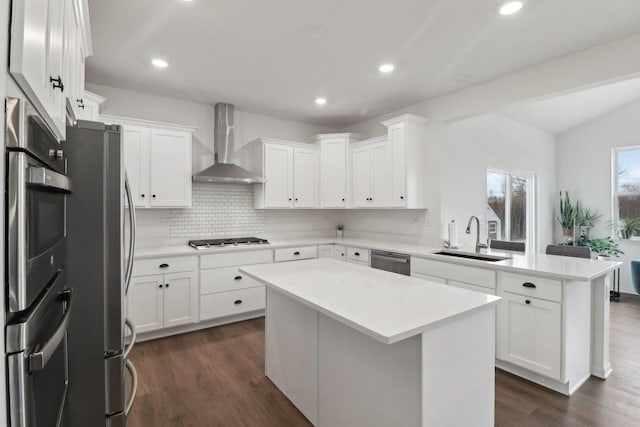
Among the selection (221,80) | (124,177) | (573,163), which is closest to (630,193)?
(573,163)

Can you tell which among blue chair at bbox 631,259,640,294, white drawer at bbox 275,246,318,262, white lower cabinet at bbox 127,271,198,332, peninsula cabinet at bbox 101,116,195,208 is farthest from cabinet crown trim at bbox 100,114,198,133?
blue chair at bbox 631,259,640,294

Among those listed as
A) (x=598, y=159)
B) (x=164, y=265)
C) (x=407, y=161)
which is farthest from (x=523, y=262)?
(x=598, y=159)

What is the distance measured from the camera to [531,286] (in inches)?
99.2

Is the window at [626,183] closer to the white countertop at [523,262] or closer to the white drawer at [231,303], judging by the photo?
the white countertop at [523,262]

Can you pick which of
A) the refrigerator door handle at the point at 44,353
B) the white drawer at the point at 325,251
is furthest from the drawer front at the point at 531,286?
the refrigerator door handle at the point at 44,353

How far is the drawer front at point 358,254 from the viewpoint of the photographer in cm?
411

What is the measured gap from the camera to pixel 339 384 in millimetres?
1822

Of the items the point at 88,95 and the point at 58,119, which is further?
the point at 88,95

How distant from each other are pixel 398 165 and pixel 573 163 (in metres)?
4.23

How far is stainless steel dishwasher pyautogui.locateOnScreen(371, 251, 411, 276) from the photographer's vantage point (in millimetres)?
3590

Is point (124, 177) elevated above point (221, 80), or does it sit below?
below

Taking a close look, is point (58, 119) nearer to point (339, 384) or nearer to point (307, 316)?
point (307, 316)

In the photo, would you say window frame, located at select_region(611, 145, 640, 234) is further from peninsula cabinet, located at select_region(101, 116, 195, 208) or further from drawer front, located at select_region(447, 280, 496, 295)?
peninsula cabinet, located at select_region(101, 116, 195, 208)

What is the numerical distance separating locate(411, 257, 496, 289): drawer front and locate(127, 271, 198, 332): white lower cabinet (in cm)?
244
